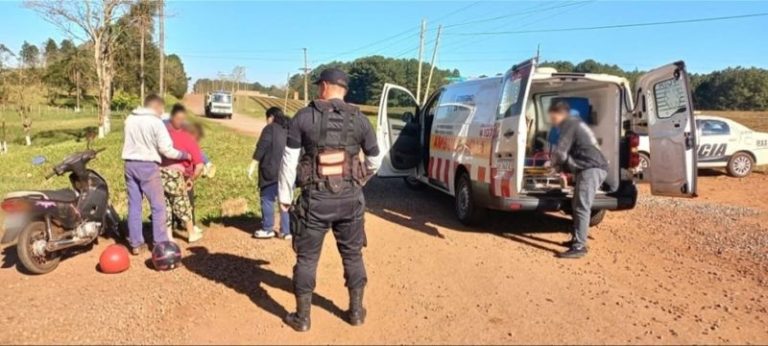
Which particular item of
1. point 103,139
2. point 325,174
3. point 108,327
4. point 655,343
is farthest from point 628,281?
point 103,139

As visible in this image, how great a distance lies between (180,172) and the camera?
5520 millimetres

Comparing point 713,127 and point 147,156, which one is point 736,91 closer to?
point 713,127

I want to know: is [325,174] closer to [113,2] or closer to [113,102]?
[113,2]

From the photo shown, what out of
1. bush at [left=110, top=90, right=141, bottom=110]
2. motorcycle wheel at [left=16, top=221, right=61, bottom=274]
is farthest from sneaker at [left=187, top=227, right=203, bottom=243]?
bush at [left=110, top=90, right=141, bottom=110]

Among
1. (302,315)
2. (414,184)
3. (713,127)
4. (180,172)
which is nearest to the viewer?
(302,315)

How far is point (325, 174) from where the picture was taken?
3.53 metres

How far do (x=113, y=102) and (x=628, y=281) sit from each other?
2733 centimetres

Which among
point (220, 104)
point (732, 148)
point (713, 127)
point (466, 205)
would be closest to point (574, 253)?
point (466, 205)

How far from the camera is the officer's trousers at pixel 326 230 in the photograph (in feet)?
11.6

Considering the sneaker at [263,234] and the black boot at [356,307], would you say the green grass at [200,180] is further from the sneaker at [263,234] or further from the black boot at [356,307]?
the black boot at [356,307]

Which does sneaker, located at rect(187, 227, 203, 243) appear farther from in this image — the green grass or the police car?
the police car

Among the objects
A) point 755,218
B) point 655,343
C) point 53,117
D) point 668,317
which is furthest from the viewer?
A: point 53,117

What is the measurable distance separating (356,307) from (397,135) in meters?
5.22

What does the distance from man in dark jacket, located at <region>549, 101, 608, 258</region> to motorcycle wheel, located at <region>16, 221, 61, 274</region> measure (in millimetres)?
5078
